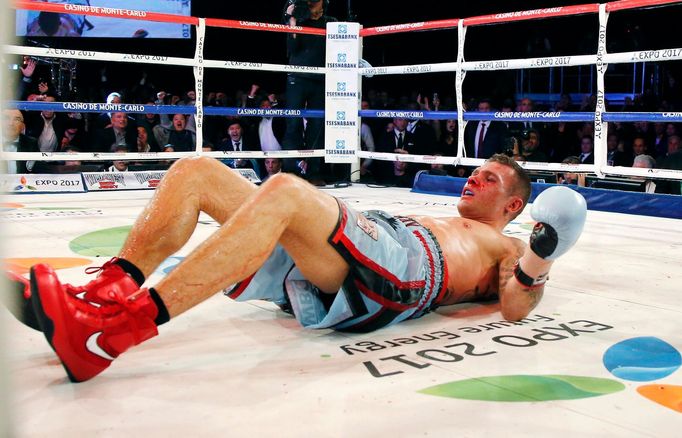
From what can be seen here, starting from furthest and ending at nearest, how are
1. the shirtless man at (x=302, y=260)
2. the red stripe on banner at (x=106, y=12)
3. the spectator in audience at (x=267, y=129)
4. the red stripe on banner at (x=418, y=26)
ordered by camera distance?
the spectator in audience at (x=267, y=129) < the red stripe on banner at (x=418, y=26) < the red stripe on banner at (x=106, y=12) < the shirtless man at (x=302, y=260)

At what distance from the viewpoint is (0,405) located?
16.9 inches

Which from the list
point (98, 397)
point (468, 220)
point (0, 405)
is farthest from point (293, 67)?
point (0, 405)

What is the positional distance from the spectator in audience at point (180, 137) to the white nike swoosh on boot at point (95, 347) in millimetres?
4970

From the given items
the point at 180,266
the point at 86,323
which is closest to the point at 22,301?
the point at 86,323

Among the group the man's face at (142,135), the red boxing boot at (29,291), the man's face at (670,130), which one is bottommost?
the red boxing boot at (29,291)

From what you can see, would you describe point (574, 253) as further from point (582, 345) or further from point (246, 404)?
point (246, 404)

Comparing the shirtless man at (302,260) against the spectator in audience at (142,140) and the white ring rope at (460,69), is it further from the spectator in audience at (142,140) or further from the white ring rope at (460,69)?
the spectator in audience at (142,140)

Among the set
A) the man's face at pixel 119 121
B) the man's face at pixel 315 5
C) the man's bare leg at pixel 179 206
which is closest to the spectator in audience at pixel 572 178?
the man's face at pixel 315 5

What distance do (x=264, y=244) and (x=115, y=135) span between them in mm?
4948

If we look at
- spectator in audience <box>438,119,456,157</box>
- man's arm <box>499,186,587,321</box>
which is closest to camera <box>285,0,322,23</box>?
spectator in audience <box>438,119,456,157</box>

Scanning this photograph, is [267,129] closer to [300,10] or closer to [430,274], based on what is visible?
[300,10]

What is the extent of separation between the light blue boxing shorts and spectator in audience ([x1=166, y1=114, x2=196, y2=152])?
4.57 meters

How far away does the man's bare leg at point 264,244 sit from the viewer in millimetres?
1485

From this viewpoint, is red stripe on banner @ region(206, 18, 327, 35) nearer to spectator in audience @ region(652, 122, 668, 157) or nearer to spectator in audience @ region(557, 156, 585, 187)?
spectator in audience @ region(557, 156, 585, 187)
